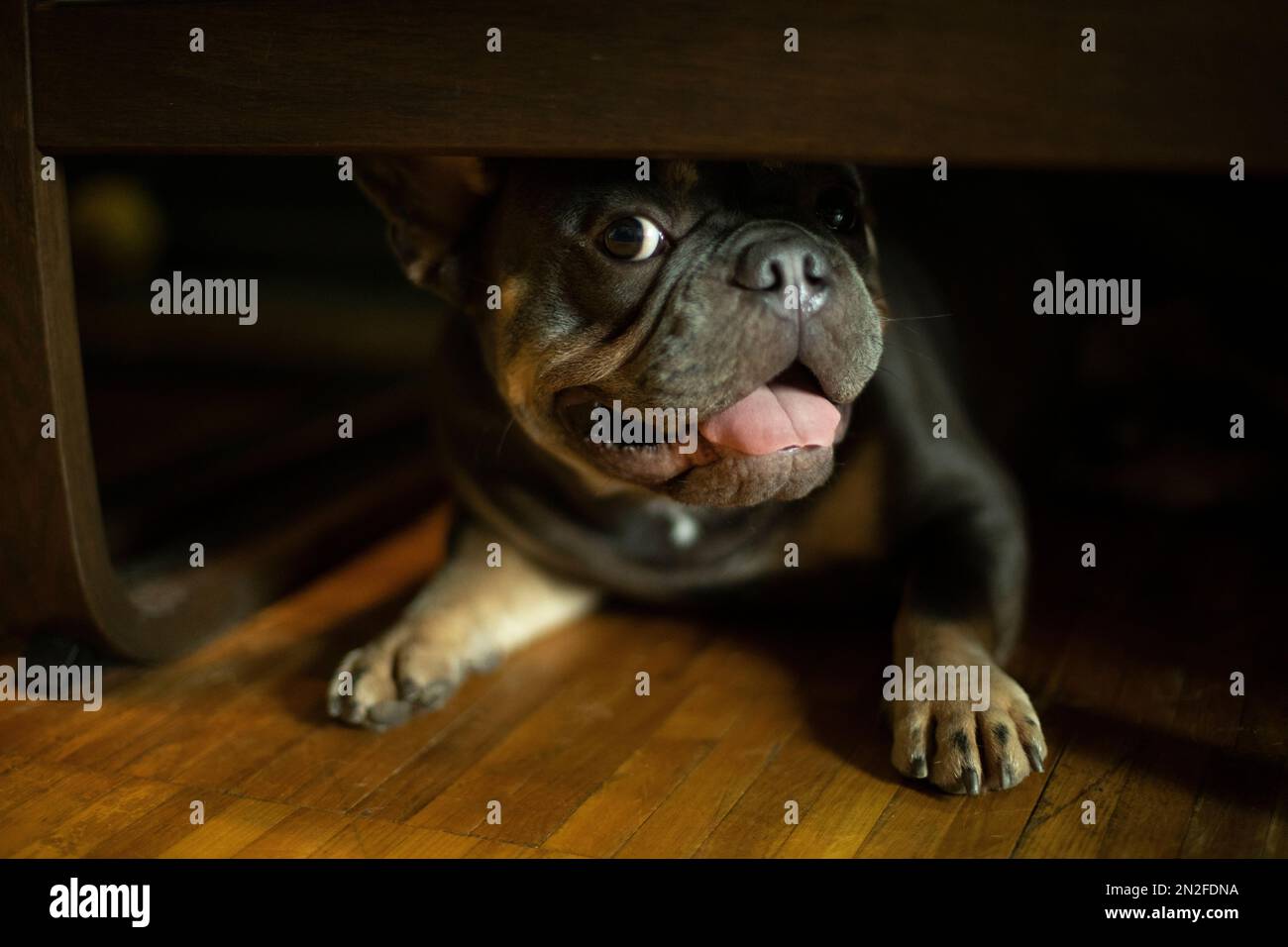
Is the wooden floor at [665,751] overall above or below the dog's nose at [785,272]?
below

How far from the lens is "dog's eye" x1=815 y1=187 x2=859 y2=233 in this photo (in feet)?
6.93

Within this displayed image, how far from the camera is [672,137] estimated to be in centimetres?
158

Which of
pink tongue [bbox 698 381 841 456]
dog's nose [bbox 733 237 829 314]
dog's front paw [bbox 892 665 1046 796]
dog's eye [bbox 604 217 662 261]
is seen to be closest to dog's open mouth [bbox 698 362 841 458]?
pink tongue [bbox 698 381 841 456]

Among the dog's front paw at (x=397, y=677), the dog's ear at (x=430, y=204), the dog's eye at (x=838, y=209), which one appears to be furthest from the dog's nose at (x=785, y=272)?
the dog's front paw at (x=397, y=677)

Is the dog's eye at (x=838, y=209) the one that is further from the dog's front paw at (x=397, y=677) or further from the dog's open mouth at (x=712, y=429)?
the dog's front paw at (x=397, y=677)

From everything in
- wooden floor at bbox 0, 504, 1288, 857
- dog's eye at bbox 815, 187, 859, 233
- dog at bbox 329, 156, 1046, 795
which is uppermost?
dog's eye at bbox 815, 187, 859, 233

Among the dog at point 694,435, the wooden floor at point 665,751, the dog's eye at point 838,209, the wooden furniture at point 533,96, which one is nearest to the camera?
the wooden furniture at point 533,96

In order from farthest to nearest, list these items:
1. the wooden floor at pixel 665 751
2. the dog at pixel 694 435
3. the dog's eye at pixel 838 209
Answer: the dog's eye at pixel 838 209 → the dog at pixel 694 435 → the wooden floor at pixel 665 751

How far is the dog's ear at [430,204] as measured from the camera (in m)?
2.17

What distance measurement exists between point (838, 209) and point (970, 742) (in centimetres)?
86

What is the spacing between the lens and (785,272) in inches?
73.4

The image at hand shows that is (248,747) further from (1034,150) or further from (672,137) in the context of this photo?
(1034,150)

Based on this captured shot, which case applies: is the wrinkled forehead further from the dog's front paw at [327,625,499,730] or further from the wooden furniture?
the dog's front paw at [327,625,499,730]

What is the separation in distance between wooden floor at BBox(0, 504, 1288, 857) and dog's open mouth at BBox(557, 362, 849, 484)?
0.44 m
